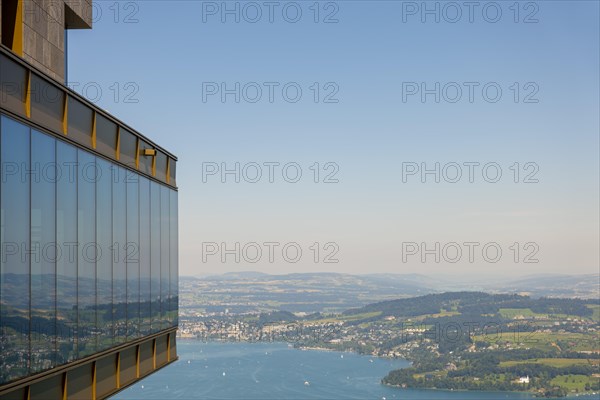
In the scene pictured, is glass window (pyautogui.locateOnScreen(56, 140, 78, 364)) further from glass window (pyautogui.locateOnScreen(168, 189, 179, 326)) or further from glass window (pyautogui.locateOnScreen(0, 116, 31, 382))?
glass window (pyautogui.locateOnScreen(168, 189, 179, 326))

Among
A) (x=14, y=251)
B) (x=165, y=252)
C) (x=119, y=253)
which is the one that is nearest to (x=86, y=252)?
(x=119, y=253)

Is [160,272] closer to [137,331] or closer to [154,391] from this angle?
[137,331]

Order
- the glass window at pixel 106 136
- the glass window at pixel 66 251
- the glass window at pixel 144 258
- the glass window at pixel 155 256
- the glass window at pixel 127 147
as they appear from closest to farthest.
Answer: the glass window at pixel 66 251, the glass window at pixel 106 136, the glass window at pixel 127 147, the glass window at pixel 144 258, the glass window at pixel 155 256

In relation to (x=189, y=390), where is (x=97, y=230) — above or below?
above

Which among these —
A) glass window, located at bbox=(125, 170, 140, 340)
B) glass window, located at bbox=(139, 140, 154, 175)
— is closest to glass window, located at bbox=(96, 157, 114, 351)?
glass window, located at bbox=(125, 170, 140, 340)

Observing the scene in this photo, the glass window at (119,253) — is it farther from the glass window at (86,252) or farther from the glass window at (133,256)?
the glass window at (86,252)

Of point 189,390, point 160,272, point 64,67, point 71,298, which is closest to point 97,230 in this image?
point 71,298

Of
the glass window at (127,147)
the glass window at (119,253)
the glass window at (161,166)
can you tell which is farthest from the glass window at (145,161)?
the glass window at (119,253)
